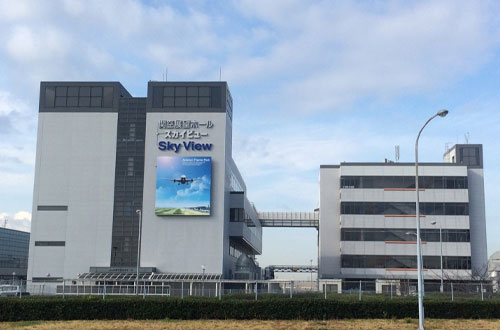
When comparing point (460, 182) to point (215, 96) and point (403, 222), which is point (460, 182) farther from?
point (215, 96)

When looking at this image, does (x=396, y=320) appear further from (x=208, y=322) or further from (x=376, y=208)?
(x=376, y=208)

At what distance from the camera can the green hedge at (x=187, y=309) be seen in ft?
130

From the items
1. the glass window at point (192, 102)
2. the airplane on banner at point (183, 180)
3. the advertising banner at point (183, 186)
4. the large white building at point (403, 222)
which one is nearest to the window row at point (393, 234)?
the large white building at point (403, 222)

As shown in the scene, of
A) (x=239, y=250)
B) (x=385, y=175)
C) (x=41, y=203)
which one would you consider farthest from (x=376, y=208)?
(x=41, y=203)

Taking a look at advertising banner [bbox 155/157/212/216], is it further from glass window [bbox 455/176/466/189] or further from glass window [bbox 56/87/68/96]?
glass window [bbox 455/176/466/189]

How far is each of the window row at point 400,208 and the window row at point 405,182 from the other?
Answer: 98.5 inches

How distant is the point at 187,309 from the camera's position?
39719 millimetres

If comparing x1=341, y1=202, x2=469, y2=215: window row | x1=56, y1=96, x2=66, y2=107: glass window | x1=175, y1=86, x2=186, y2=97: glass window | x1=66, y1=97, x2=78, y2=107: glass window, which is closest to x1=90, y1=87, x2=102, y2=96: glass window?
x1=66, y1=97, x2=78, y2=107: glass window

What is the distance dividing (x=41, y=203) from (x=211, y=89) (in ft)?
85.6

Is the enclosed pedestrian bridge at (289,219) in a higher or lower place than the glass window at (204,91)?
lower

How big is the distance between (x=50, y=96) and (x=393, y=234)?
51.2 m

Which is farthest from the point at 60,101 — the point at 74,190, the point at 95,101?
the point at 74,190

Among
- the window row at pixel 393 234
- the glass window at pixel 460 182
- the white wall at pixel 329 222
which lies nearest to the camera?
the window row at pixel 393 234

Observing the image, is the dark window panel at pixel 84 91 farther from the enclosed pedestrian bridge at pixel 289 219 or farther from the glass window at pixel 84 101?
the enclosed pedestrian bridge at pixel 289 219
